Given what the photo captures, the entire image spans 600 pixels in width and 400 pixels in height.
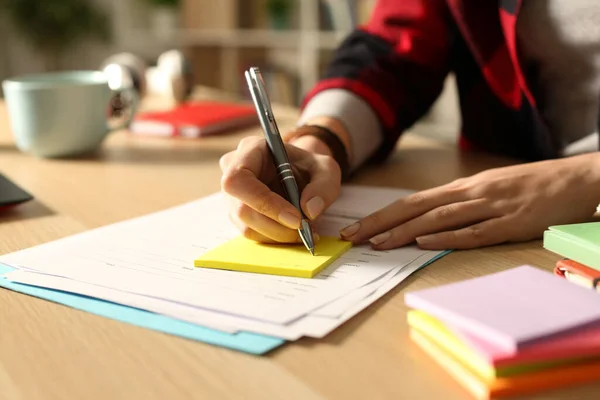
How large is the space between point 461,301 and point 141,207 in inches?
17.7

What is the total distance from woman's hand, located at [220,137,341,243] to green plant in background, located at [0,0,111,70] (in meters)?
2.66

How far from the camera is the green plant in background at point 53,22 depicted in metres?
2.94

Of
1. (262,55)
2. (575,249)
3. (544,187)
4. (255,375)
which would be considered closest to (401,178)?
(544,187)

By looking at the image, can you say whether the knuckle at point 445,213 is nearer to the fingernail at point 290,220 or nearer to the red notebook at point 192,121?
the fingernail at point 290,220

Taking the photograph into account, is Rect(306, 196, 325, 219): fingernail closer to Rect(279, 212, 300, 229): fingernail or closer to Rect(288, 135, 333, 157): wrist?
Rect(279, 212, 300, 229): fingernail

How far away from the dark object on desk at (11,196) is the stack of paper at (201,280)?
0.42 feet

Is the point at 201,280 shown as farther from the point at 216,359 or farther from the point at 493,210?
the point at 493,210

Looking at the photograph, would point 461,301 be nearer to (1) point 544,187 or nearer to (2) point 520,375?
(2) point 520,375

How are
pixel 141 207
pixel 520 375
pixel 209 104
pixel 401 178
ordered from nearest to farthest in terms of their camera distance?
1. pixel 520 375
2. pixel 141 207
3. pixel 401 178
4. pixel 209 104

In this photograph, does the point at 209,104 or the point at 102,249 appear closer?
the point at 102,249

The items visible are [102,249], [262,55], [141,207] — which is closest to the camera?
[102,249]

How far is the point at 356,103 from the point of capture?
89cm

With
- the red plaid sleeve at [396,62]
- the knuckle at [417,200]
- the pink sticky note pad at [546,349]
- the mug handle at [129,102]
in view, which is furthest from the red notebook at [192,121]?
the pink sticky note pad at [546,349]

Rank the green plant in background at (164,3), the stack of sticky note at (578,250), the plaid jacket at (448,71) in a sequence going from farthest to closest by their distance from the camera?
the green plant in background at (164,3) < the plaid jacket at (448,71) < the stack of sticky note at (578,250)
